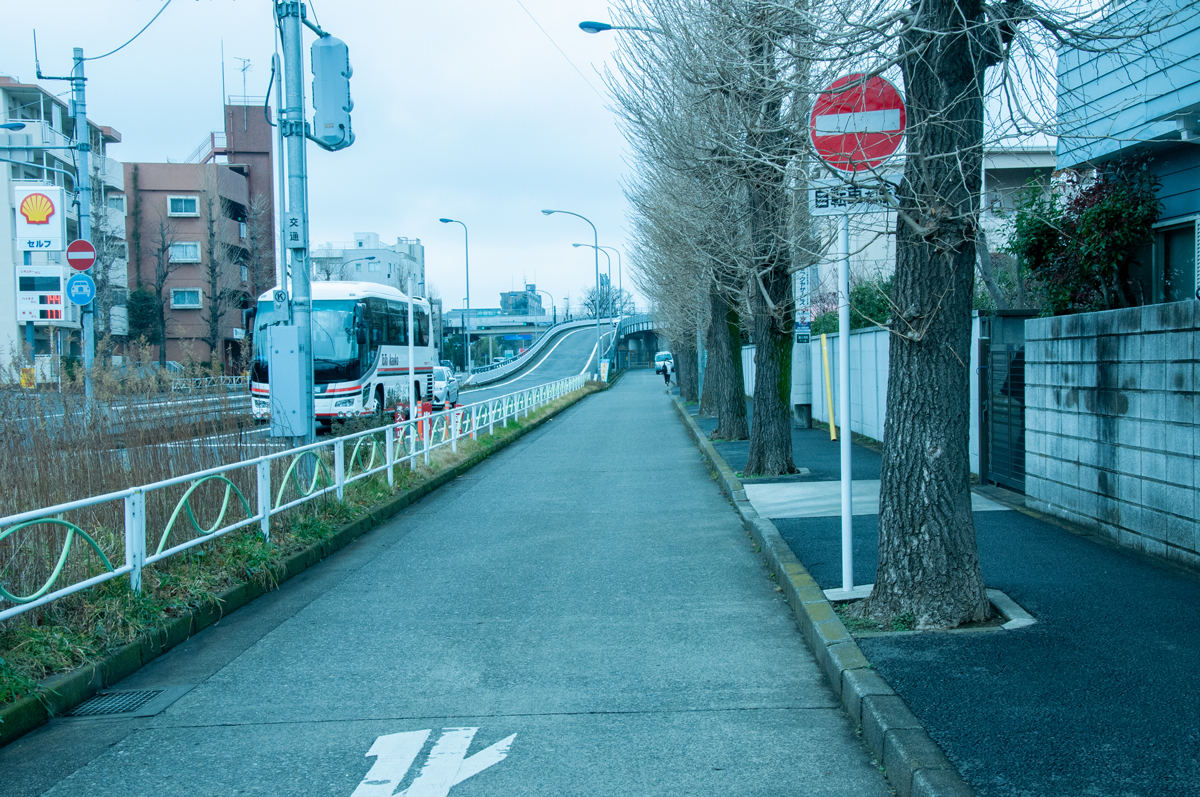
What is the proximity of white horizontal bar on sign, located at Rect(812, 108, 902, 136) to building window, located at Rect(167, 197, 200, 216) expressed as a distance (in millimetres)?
53407

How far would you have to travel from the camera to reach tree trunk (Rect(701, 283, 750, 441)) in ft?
61.5

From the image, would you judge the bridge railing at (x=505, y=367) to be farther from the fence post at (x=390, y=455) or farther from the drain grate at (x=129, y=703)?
the drain grate at (x=129, y=703)

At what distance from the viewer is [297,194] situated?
10.5 m

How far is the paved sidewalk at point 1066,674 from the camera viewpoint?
3580mm

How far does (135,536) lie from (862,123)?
16.8ft

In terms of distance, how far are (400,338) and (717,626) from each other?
860 inches

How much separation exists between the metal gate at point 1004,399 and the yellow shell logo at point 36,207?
19.2 m

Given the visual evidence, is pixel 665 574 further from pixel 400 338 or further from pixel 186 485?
pixel 400 338

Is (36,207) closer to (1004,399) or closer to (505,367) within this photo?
(1004,399)

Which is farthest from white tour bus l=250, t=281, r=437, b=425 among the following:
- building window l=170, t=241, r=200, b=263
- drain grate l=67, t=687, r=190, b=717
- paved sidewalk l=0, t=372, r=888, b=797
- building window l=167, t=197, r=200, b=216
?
building window l=170, t=241, r=200, b=263

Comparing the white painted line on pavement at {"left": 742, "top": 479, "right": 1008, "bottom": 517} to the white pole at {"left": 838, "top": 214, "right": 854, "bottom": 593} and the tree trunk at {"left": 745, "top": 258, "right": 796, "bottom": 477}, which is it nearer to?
the tree trunk at {"left": 745, "top": 258, "right": 796, "bottom": 477}

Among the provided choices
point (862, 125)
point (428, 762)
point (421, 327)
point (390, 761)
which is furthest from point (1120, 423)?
point (421, 327)

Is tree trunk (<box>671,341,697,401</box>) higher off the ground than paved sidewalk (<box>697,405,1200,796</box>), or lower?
higher

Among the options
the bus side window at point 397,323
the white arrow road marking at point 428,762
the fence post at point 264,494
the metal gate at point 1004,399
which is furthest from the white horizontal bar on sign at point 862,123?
the bus side window at point 397,323
